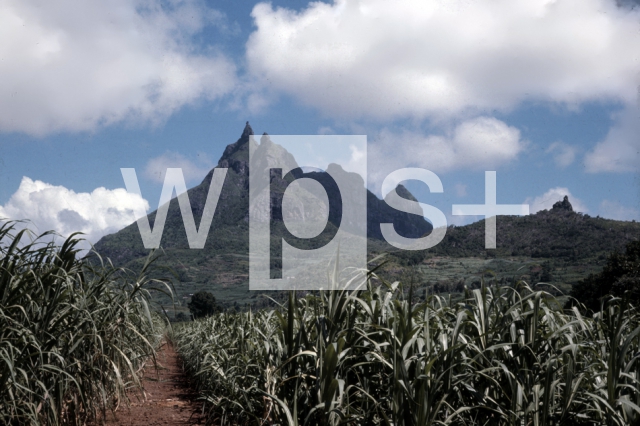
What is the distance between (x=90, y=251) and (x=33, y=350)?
846mm

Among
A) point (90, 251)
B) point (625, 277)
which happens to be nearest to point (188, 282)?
point (625, 277)

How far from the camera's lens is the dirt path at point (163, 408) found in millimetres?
4648

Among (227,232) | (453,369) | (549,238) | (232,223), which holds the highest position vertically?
(232,223)

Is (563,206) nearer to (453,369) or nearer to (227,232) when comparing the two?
(227,232)

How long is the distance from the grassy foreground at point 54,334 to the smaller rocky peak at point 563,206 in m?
40.8

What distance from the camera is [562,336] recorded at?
2.68 metres

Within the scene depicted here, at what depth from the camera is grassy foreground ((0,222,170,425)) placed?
275 cm

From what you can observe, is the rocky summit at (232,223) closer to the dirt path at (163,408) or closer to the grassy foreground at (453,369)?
the dirt path at (163,408)

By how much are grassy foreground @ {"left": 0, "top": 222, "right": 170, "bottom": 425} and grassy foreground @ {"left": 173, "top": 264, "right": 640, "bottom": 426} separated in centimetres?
116

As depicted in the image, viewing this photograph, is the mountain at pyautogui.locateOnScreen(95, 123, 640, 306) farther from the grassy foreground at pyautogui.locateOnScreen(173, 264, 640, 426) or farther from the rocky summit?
the grassy foreground at pyautogui.locateOnScreen(173, 264, 640, 426)

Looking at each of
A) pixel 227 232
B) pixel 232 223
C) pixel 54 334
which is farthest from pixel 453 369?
pixel 232 223

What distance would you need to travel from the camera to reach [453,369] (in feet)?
8.28

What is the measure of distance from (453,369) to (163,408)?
13.7 ft

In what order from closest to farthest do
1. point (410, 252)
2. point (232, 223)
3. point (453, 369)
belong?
point (453, 369)
point (410, 252)
point (232, 223)
